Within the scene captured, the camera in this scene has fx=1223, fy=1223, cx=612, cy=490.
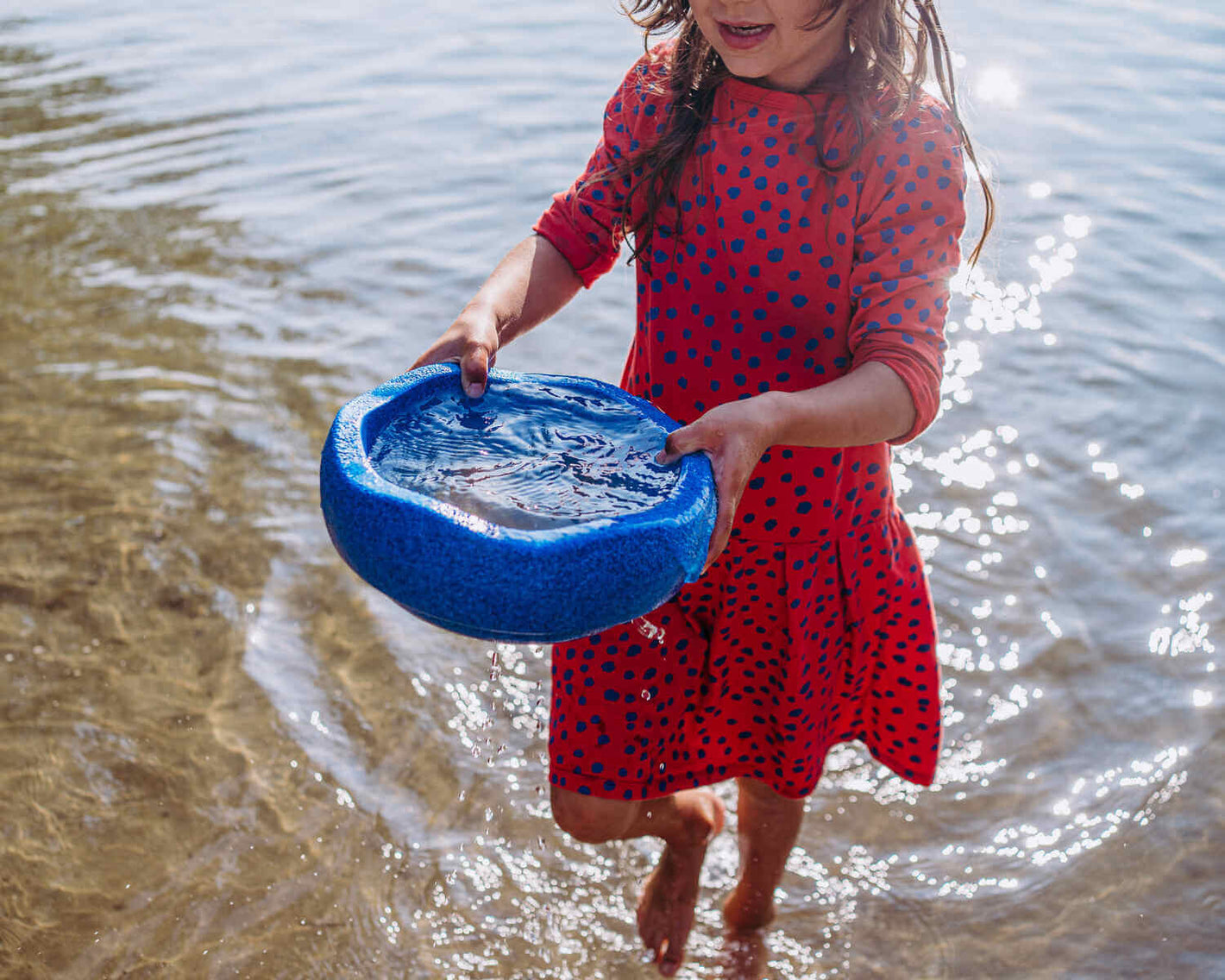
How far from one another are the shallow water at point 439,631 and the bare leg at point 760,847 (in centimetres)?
9

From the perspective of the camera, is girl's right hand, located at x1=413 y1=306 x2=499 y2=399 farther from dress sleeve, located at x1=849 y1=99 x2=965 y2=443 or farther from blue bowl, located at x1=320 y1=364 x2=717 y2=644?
dress sleeve, located at x1=849 y1=99 x2=965 y2=443

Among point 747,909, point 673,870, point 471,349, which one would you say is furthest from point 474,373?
point 747,909

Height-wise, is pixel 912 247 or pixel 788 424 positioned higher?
pixel 912 247

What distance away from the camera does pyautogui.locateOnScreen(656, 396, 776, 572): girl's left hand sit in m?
1.61

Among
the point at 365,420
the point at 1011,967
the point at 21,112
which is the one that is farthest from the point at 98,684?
the point at 21,112

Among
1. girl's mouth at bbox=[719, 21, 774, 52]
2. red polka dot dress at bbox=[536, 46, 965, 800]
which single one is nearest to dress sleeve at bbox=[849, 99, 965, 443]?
red polka dot dress at bbox=[536, 46, 965, 800]

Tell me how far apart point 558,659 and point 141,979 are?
1.05m

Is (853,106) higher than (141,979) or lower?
higher

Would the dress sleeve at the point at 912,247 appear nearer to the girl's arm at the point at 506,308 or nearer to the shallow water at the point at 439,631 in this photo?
the girl's arm at the point at 506,308

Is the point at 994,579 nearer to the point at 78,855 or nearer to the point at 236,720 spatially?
the point at 236,720

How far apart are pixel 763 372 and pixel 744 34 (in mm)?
505

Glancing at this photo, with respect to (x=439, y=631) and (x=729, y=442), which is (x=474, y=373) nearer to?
(x=729, y=442)

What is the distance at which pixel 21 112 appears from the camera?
7.45 m

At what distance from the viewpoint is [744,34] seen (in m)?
1.75
